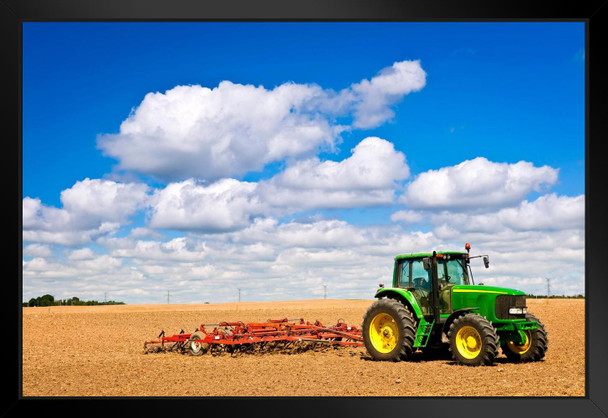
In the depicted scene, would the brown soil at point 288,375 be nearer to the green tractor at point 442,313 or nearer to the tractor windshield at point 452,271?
the green tractor at point 442,313

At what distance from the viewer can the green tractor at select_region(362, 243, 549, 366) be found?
12.6 meters

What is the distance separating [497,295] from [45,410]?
9171 mm

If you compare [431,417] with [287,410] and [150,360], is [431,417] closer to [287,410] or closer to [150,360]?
[287,410]

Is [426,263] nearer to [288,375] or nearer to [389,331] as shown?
[389,331]

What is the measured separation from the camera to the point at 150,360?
14.0 meters

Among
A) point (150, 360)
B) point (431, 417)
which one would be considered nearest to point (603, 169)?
point (431, 417)

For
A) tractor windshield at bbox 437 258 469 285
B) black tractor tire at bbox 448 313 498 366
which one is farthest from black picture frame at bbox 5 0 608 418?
tractor windshield at bbox 437 258 469 285

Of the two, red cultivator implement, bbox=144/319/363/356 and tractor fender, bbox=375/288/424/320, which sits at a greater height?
tractor fender, bbox=375/288/424/320

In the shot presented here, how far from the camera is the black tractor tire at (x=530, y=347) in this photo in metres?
12.9

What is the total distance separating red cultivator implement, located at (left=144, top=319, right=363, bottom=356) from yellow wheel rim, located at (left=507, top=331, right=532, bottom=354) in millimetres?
3213

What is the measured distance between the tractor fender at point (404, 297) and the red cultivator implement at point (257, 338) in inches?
59.4

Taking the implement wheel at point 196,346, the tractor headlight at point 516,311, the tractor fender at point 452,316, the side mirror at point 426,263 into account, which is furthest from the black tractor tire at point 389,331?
the implement wheel at point 196,346

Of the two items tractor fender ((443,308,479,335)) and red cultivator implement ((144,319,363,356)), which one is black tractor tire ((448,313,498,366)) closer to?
tractor fender ((443,308,479,335))

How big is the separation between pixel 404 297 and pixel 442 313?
81cm
